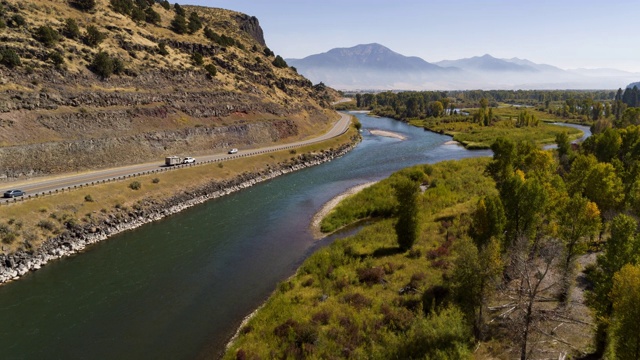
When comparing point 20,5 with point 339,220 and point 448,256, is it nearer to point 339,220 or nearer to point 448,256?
point 339,220

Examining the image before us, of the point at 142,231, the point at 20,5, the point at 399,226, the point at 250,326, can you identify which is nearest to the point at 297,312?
the point at 250,326

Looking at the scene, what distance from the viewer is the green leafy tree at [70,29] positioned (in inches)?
3152

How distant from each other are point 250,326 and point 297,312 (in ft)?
12.0

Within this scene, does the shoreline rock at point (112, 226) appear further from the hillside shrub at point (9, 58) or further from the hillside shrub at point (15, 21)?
the hillside shrub at point (15, 21)

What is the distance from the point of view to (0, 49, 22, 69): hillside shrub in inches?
2490

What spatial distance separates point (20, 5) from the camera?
77.6 m

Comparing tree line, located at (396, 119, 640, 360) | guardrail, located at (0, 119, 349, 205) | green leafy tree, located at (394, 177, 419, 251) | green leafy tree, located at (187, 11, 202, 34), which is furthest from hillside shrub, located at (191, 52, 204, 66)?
green leafy tree, located at (394, 177, 419, 251)

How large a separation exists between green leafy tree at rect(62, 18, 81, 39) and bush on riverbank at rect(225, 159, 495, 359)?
77.5m

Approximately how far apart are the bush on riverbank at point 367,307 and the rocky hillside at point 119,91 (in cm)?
4792

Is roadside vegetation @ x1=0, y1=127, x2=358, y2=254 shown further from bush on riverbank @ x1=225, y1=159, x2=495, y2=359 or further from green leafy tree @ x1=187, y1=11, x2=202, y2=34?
green leafy tree @ x1=187, y1=11, x2=202, y2=34

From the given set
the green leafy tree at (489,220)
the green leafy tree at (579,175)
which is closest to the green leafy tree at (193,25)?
the green leafy tree at (579,175)

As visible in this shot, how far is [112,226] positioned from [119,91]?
4137cm

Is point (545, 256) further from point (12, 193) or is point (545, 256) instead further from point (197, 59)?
point (197, 59)

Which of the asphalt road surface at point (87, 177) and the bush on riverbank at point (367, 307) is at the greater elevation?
the asphalt road surface at point (87, 177)
